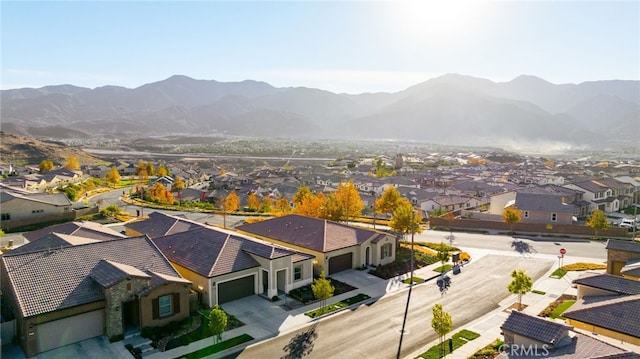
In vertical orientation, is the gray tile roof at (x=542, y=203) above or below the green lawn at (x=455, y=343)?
above

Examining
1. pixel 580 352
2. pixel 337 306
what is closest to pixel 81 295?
pixel 337 306

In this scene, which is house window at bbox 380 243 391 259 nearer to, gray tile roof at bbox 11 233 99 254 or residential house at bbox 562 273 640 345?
residential house at bbox 562 273 640 345

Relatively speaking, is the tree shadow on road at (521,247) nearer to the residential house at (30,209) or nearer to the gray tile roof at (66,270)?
the gray tile roof at (66,270)

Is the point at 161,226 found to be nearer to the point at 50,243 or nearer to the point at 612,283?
the point at 50,243

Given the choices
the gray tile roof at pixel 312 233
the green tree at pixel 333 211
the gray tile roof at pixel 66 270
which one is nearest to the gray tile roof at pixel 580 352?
the gray tile roof at pixel 312 233

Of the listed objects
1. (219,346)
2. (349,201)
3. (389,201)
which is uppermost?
(389,201)

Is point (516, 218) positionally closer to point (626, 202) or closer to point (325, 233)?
point (325, 233)

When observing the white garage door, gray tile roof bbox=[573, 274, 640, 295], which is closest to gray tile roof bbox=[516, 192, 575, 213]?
gray tile roof bbox=[573, 274, 640, 295]
